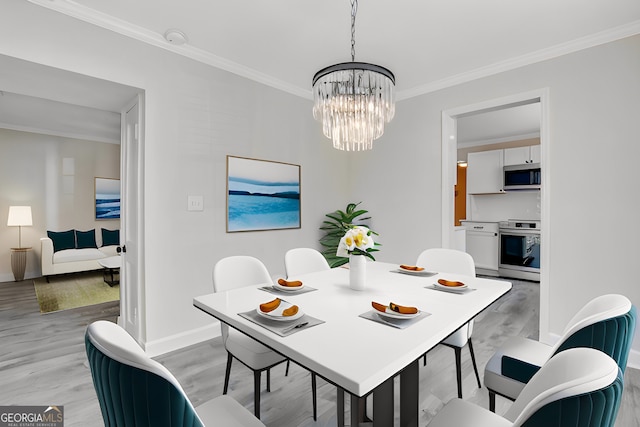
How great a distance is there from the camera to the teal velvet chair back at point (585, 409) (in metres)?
0.56

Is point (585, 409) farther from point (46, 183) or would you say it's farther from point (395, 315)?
point (46, 183)

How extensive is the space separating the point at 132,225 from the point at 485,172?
5569mm

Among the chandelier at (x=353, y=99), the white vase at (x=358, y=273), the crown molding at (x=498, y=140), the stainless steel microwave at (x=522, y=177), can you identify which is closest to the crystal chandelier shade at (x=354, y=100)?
the chandelier at (x=353, y=99)

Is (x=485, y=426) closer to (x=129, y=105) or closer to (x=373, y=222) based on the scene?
(x=373, y=222)

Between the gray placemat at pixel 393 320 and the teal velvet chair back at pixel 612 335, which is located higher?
the teal velvet chair back at pixel 612 335

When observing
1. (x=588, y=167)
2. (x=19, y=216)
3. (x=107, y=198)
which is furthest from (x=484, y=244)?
(x=19, y=216)

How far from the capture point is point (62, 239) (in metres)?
5.46

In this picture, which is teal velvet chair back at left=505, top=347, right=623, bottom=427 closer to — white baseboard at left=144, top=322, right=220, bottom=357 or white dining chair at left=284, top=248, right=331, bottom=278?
white dining chair at left=284, top=248, right=331, bottom=278

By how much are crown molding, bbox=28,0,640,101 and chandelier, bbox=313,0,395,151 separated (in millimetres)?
1407

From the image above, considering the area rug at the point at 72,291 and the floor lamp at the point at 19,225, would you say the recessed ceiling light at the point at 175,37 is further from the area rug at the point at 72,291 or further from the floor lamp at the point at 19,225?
the floor lamp at the point at 19,225

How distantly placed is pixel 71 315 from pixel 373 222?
3.61 m

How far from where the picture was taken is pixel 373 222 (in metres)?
3.99

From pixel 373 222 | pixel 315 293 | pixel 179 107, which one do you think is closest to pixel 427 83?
pixel 373 222

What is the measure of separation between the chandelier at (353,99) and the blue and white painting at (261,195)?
130 centimetres
